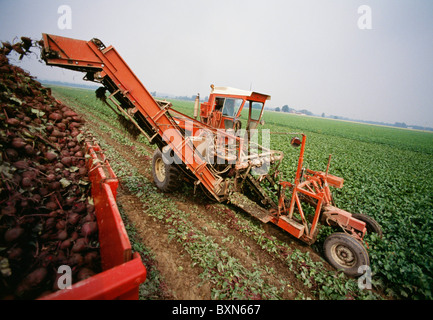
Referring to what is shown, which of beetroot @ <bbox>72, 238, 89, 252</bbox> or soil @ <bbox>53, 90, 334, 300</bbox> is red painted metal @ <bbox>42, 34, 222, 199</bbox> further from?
beetroot @ <bbox>72, 238, 89, 252</bbox>

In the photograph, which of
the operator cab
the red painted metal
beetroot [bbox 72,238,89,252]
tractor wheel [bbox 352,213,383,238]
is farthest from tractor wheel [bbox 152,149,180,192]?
tractor wheel [bbox 352,213,383,238]

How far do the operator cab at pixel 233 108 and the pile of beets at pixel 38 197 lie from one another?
12.5 feet

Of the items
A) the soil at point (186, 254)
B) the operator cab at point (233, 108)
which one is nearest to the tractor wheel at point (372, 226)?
the soil at point (186, 254)

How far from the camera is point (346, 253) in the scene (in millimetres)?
3637

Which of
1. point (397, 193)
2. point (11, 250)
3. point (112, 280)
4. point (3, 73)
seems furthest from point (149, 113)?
point (397, 193)

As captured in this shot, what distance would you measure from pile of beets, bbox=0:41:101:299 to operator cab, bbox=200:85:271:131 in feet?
12.5

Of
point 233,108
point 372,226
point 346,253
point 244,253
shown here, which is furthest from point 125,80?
point 372,226

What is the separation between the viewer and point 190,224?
172 inches

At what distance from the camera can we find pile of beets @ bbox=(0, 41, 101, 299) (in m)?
1.79

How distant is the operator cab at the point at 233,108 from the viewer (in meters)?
5.44

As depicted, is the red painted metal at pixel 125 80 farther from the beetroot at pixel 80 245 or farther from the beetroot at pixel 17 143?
the beetroot at pixel 80 245

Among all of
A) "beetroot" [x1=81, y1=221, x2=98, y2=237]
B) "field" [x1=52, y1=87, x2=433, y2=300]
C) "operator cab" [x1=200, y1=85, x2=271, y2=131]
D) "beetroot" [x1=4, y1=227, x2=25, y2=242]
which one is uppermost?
"operator cab" [x1=200, y1=85, x2=271, y2=131]
